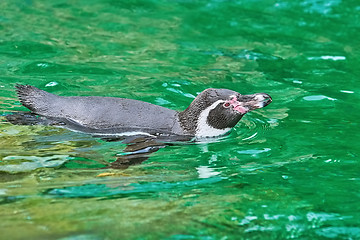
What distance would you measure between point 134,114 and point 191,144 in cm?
70

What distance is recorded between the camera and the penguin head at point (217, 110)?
6.27 m

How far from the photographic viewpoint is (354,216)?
4.70 metres

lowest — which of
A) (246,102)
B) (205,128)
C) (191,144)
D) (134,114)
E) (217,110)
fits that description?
(191,144)

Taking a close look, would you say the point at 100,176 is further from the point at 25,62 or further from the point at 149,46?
the point at 149,46

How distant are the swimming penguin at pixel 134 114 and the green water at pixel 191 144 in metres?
0.17

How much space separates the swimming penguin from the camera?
20.8 ft

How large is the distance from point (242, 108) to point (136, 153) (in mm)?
1249

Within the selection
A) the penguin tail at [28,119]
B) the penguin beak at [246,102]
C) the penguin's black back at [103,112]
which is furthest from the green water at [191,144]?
the penguin beak at [246,102]

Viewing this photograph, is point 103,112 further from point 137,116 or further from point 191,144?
point 191,144

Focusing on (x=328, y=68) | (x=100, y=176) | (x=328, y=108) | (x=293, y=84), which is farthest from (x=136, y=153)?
(x=328, y=68)

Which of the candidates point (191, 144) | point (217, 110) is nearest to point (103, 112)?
point (191, 144)

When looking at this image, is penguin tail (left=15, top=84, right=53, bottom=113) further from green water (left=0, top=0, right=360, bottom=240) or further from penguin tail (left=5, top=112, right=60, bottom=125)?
green water (left=0, top=0, right=360, bottom=240)

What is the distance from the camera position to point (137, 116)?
6.36 m

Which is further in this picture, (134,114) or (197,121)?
(197,121)
